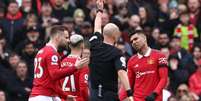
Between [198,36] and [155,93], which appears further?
[198,36]

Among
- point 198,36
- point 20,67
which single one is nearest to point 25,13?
point 20,67

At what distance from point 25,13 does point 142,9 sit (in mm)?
3534

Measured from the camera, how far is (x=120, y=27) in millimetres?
23859

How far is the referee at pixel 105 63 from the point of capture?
16062 millimetres

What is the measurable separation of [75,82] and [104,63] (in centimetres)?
126

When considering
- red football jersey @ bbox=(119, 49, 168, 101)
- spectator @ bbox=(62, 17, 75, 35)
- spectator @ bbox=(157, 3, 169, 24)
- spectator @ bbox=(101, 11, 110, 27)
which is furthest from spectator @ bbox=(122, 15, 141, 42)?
red football jersey @ bbox=(119, 49, 168, 101)

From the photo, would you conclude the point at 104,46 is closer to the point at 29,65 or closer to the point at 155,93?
the point at 155,93

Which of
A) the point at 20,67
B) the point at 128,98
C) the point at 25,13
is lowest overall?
the point at 128,98

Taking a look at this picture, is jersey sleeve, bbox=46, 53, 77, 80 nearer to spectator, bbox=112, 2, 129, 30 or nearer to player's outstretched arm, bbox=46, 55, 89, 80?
player's outstretched arm, bbox=46, 55, 89, 80

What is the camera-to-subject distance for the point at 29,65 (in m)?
21.1

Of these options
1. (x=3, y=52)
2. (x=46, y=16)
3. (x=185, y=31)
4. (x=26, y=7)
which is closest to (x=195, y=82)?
(x=185, y=31)

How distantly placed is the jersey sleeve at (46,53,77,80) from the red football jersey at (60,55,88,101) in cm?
120

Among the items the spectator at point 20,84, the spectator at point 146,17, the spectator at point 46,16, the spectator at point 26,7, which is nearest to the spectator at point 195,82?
the spectator at point 146,17

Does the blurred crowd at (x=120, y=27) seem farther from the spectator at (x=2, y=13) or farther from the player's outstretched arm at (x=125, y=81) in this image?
the player's outstretched arm at (x=125, y=81)
